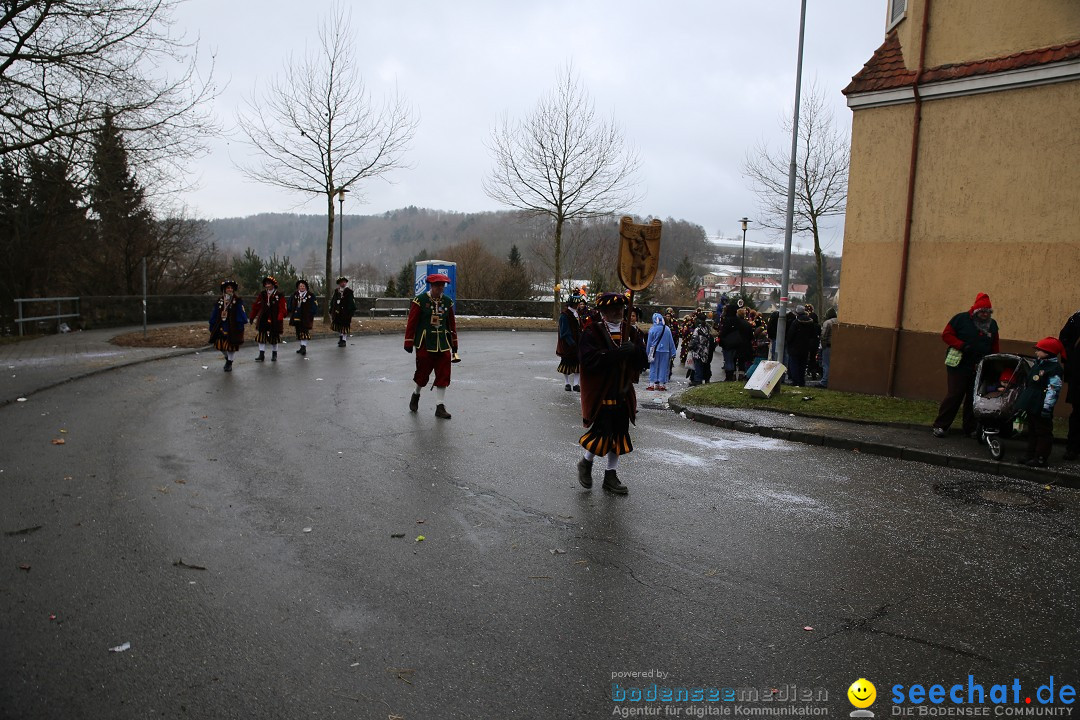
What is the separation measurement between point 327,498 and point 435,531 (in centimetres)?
135

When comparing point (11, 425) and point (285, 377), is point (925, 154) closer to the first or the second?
point (285, 377)

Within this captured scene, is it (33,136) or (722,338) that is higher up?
(33,136)

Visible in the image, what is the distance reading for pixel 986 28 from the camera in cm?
1155

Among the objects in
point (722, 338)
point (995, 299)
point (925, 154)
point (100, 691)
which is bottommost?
point (100, 691)

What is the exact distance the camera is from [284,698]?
345 centimetres

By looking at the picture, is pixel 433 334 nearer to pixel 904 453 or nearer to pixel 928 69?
pixel 904 453

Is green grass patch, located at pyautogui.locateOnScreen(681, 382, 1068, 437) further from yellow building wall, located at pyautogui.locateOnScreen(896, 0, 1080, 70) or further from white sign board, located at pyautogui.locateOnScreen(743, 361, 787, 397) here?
A: yellow building wall, located at pyautogui.locateOnScreen(896, 0, 1080, 70)

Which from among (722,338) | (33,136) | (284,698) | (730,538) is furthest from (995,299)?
(33,136)

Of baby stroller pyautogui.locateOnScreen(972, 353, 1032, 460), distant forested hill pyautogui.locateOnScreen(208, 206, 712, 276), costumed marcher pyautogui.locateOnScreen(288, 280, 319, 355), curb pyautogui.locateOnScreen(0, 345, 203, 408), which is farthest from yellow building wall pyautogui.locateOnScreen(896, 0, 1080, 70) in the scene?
distant forested hill pyautogui.locateOnScreen(208, 206, 712, 276)

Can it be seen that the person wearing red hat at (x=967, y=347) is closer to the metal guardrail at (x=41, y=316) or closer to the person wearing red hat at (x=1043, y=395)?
the person wearing red hat at (x=1043, y=395)

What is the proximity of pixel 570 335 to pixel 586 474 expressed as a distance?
2351 mm

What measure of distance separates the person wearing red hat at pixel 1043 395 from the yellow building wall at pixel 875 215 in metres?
4.75

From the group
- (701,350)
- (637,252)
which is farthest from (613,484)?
(701,350)

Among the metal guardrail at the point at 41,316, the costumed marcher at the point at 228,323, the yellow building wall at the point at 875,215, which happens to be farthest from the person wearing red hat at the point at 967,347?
the metal guardrail at the point at 41,316
